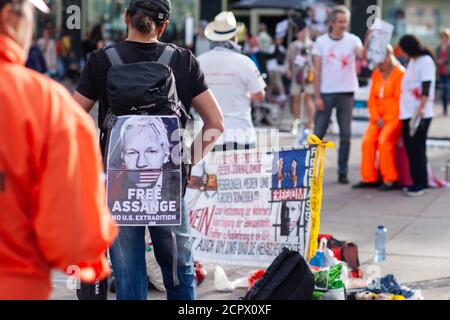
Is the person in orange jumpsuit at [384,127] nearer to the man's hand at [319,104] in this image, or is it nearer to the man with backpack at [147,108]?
the man's hand at [319,104]

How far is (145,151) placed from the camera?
4.49 meters

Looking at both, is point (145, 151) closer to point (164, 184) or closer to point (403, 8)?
point (164, 184)

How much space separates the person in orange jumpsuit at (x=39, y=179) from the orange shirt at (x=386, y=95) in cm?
801

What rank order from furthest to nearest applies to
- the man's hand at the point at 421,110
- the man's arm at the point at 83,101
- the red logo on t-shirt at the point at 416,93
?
1. the red logo on t-shirt at the point at 416,93
2. the man's hand at the point at 421,110
3. the man's arm at the point at 83,101

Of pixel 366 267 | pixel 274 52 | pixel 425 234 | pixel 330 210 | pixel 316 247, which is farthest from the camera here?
pixel 274 52

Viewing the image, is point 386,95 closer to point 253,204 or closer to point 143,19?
point 253,204

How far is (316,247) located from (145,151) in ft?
7.20

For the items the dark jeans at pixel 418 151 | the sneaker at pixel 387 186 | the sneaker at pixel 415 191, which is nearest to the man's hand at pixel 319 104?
the dark jeans at pixel 418 151

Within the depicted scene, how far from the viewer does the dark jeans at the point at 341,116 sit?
10789 mm

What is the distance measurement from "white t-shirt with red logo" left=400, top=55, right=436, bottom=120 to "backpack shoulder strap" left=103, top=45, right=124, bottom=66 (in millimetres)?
5988

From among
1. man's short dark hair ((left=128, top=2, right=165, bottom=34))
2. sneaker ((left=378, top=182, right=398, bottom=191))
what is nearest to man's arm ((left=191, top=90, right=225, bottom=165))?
man's short dark hair ((left=128, top=2, right=165, bottom=34))

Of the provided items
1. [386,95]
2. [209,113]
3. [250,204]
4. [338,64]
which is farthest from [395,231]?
[209,113]

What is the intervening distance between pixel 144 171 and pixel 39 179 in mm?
1893
